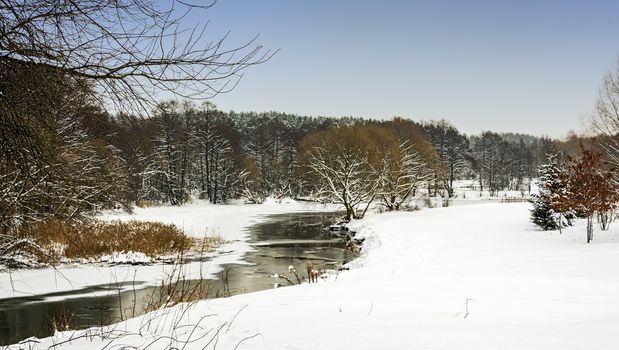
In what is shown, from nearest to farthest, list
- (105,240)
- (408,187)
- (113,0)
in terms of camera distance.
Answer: (113,0) → (105,240) → (408,187)

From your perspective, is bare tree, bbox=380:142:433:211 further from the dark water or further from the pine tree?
the pine tree

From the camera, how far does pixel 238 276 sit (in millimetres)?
14250

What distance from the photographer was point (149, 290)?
40.7 ft

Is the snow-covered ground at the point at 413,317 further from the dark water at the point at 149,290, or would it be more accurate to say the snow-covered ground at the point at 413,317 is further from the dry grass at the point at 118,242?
the dry grass at the point at 118,242

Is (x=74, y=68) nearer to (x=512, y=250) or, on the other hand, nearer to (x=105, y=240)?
(x=512, y=250)

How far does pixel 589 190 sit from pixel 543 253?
13.2 feet

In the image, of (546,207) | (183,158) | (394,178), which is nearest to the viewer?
(546,207)

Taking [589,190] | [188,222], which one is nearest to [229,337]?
[589,190]

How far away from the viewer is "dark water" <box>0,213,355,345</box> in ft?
29.5

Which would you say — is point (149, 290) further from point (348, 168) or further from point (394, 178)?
point (394, 178)

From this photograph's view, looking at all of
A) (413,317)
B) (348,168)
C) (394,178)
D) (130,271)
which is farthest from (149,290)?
(394,178)

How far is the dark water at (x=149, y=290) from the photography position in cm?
898

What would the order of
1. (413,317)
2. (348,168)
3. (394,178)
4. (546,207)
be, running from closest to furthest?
(413,317), (546,207), (348,168), (394,178)

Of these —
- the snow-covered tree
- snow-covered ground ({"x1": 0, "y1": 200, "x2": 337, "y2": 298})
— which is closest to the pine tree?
the snow-covered tree
